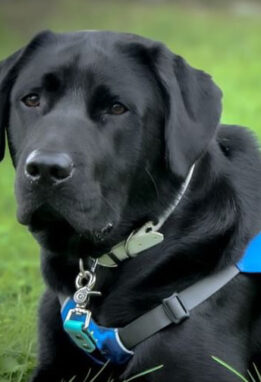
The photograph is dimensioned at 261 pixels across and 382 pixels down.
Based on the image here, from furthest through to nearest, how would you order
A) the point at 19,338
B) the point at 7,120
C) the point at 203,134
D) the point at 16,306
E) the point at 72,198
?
1. the point at 16,306
2. the point at 19,338
3. the point at 7,120
4. the point at 203,134
5. the point at 72,198

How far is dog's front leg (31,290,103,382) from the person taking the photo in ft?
12.0

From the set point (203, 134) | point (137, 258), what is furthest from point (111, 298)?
point (203, 134)

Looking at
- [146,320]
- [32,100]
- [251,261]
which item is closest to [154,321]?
[146,320]

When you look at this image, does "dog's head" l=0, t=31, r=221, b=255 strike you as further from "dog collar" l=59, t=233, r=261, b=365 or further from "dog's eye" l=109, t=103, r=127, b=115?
"dog collar" l=59, t=233, r=261, b=365

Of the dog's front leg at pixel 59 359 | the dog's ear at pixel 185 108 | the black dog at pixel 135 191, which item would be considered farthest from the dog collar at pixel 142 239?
the dog's front leg at pixel 59 359

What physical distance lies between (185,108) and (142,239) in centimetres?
52

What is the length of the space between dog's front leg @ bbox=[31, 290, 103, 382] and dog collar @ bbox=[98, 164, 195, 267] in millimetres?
386

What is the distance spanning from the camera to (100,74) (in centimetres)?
339

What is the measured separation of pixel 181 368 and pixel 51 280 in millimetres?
660

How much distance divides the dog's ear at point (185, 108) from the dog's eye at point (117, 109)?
0.17 metres

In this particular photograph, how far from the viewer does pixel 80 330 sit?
3439 millimetres

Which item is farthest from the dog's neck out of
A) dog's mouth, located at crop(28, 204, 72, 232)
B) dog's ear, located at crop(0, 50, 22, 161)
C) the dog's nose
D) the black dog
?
dog's ear, located at crop(0, 50, 22, 161)

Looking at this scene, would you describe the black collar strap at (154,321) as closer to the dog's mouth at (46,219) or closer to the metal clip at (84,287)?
the metal clip at (84,287)

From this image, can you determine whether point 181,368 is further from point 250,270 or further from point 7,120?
point 7,120
